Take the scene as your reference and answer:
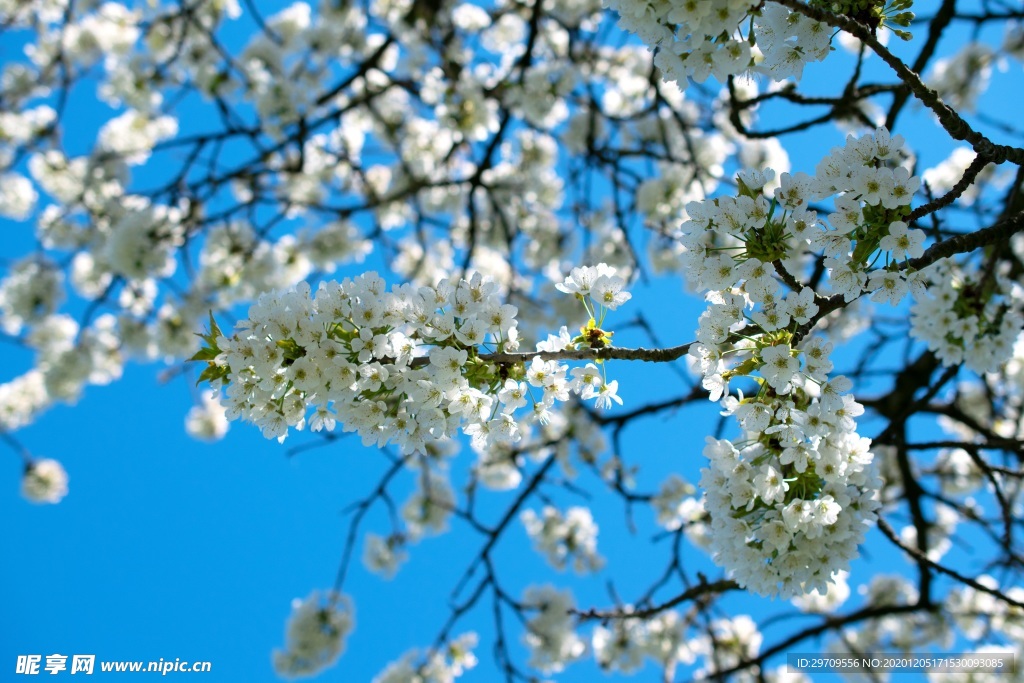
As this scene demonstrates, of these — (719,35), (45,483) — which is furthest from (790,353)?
(45,483)

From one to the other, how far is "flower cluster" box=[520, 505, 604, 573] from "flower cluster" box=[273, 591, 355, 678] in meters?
1.96

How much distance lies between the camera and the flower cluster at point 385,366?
1.99 meters

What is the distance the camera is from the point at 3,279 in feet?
24.7

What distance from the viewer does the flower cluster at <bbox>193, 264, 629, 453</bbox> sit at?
199 centimetres

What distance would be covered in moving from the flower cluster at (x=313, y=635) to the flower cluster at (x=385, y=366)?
4.77 meters

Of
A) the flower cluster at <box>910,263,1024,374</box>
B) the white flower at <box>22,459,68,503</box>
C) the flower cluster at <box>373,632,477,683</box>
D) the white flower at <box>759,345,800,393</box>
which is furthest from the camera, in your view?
the white flower at <box>22,459,68,503</box>

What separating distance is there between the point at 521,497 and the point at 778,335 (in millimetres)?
2701

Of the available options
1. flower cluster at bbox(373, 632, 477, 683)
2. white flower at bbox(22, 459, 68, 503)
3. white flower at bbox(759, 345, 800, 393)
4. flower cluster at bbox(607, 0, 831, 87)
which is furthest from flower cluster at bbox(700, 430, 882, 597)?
white flower at bbox(22, 459, 68, 503)

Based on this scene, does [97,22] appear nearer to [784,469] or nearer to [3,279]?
[3,279]

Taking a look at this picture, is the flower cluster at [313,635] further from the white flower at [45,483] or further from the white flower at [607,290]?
the white flower at [607,290]

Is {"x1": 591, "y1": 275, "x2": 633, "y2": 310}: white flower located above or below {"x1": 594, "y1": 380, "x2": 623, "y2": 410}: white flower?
above

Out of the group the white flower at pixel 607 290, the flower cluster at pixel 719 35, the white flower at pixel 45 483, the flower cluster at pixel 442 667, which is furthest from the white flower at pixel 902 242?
the white flower at pixel 45 483

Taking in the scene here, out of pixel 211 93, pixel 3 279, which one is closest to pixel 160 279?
pixel 211 93

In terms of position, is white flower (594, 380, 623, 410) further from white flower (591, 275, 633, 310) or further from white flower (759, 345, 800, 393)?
white flower (759, 345, 800, 393)
